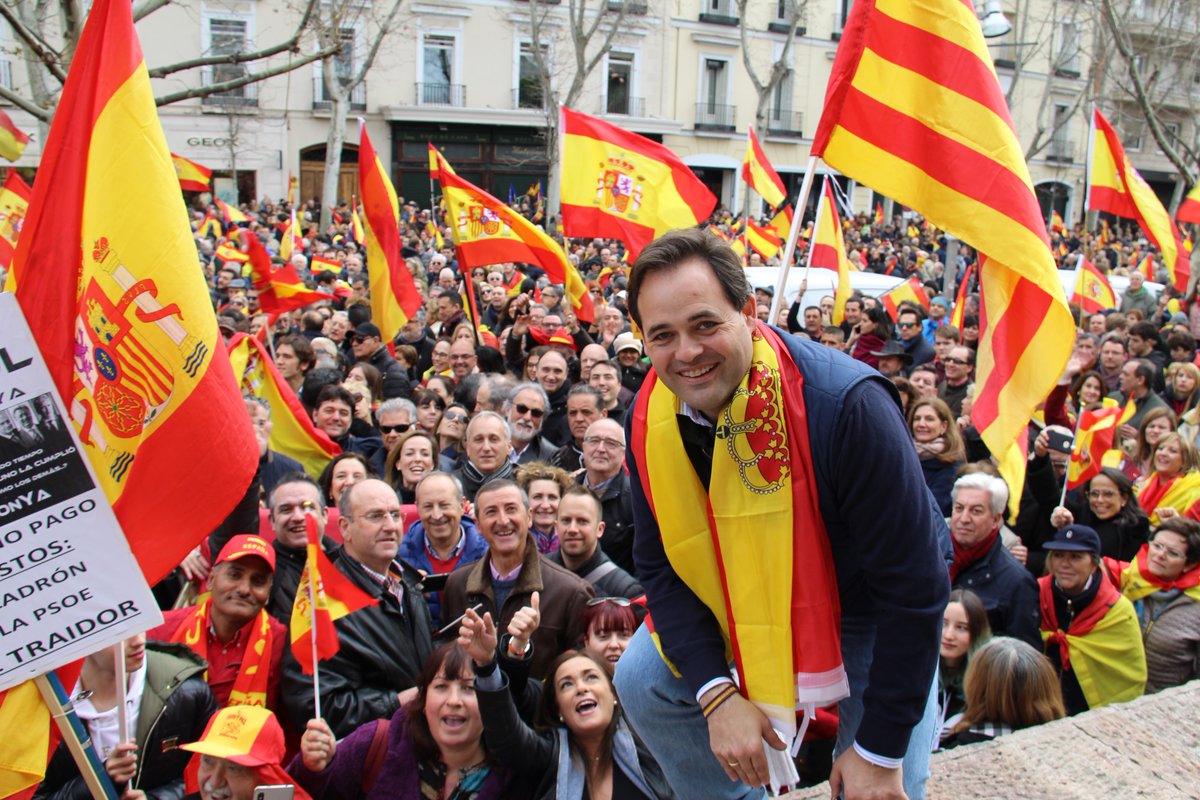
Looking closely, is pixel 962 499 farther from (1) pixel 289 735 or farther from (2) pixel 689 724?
(1) pixel 289 735

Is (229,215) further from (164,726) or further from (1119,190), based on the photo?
(164,726)

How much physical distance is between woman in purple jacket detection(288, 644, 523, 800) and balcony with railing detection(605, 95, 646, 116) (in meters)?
35.3

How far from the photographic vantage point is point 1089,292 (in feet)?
37.2

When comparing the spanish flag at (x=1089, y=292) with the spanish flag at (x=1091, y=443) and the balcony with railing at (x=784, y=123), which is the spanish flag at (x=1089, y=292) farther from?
the balcony with railing at (x=784, y=123)

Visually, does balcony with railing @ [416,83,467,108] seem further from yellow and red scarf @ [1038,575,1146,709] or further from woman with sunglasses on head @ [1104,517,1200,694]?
yellow and red scarf @ [1038,575,1146,709]

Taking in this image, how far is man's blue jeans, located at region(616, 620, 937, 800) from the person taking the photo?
2.38 m

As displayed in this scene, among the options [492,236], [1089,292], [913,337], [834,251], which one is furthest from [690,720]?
[1089,292]


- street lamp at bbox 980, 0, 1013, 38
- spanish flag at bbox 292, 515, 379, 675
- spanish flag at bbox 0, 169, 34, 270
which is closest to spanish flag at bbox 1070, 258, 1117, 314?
street lamp at bbox 980, 0, 1013, 38

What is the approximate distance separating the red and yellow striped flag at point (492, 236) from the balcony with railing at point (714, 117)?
30148 mm

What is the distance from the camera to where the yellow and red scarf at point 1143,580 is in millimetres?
4766

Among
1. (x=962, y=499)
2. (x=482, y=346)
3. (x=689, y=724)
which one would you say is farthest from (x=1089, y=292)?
(x=689, y=724)

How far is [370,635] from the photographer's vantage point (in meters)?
3.86

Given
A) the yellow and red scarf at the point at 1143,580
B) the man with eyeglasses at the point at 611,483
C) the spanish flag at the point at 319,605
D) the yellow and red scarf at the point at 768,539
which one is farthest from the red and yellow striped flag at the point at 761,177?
the yellow and red scarf at the point at 768,539

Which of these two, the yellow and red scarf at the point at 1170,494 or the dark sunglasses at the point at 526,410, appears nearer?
the yellow and red scarf at the point at 1170,494
